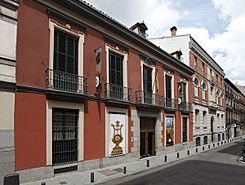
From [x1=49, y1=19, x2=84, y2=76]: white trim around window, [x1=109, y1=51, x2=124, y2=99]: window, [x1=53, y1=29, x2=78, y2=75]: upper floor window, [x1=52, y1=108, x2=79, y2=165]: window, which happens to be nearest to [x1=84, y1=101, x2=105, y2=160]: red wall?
[x1=52, y1=108, x2=79, y2=165]: window

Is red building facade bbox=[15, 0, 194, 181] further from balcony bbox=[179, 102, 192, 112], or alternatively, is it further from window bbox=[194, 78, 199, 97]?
window bbox=[194, 78, 199, 97]

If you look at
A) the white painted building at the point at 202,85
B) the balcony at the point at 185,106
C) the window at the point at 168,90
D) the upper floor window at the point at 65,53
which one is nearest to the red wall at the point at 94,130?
the upper floor window at the point at 65,53

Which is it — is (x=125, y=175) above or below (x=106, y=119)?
below

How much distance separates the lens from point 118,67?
61.5ft

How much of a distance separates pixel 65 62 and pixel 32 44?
2.35m

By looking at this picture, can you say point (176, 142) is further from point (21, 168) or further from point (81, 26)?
point (21, 168)

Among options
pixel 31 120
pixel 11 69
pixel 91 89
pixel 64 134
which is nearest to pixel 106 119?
pixel 91 89

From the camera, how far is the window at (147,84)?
21.7m

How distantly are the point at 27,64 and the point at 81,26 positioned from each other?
4.51 m

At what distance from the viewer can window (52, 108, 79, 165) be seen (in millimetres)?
13477

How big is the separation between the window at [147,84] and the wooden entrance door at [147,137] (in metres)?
1.78

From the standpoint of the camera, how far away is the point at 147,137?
2205 centimetres

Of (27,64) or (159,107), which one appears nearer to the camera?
(27,64)

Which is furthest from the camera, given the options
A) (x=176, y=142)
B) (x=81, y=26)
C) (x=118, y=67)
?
(x=176, y=142)
